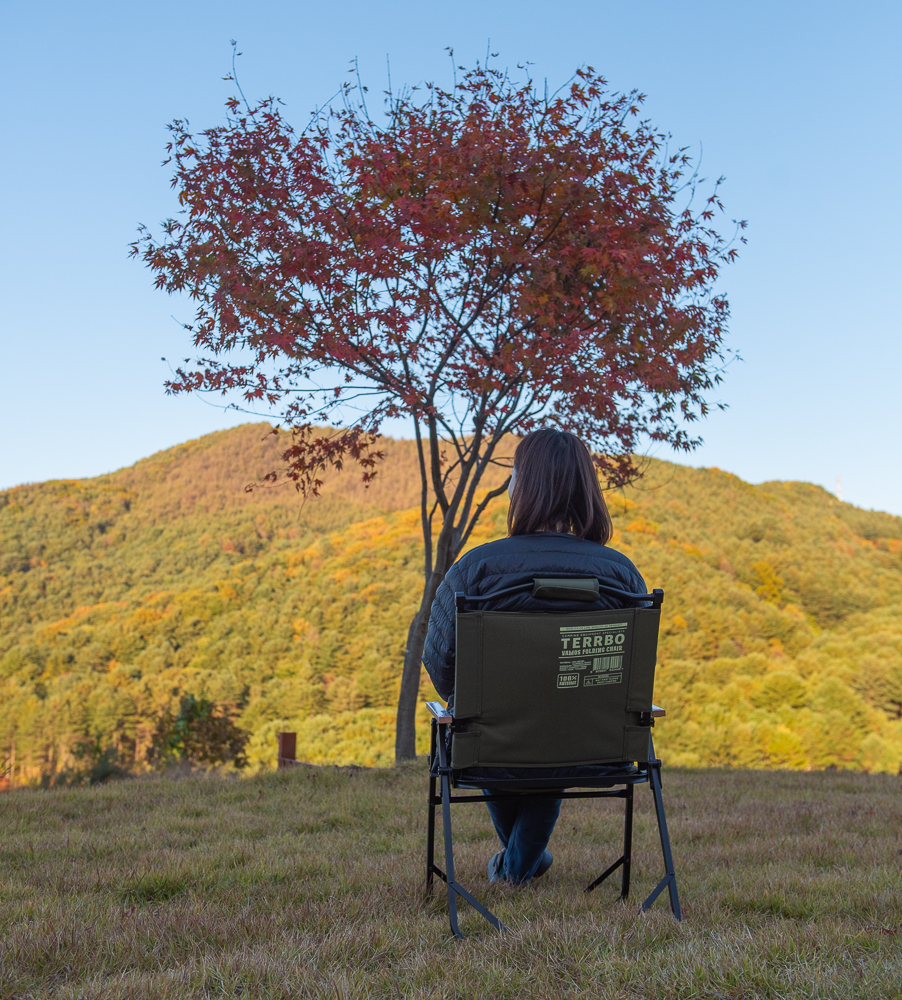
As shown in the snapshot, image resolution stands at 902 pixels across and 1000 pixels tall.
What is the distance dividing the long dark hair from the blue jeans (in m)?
0.89

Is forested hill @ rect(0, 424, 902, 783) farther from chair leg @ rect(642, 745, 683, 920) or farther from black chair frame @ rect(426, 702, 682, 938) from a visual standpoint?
chair leg @ rect(642, 745, 683, 920)

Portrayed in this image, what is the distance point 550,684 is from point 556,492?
60 centimetres

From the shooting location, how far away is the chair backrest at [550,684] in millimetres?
2121

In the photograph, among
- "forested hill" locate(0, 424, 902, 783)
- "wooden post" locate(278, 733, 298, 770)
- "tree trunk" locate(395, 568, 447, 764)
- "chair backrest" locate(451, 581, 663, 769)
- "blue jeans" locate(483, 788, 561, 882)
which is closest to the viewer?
"chair backrest" locate(451, 581, 663, 769)

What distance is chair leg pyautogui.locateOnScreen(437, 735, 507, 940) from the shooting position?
6.63 feet

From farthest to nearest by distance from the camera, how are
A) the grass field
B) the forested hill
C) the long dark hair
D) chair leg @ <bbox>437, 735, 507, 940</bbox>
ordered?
the forested hill < the long dark hair < chair leg @ <bbox>437, 735, 507, 940</bbox> < the grass field

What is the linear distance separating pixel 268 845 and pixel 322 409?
3969mm

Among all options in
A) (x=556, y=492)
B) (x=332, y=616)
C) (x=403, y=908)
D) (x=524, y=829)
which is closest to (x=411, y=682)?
(x=524, y=829)

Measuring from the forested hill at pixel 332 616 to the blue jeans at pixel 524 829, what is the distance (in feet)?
56.8

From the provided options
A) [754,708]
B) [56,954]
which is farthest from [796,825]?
[754,708]

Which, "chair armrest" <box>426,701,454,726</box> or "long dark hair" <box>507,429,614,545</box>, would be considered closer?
"chair armrest" <box>426,701,454,726</box>

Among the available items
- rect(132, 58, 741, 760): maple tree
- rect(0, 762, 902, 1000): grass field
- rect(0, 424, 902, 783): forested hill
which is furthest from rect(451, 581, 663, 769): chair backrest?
rect(0, 424, 902, 783): forested hill

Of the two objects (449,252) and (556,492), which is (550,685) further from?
(449,252)

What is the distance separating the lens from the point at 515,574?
2219 millimetres
